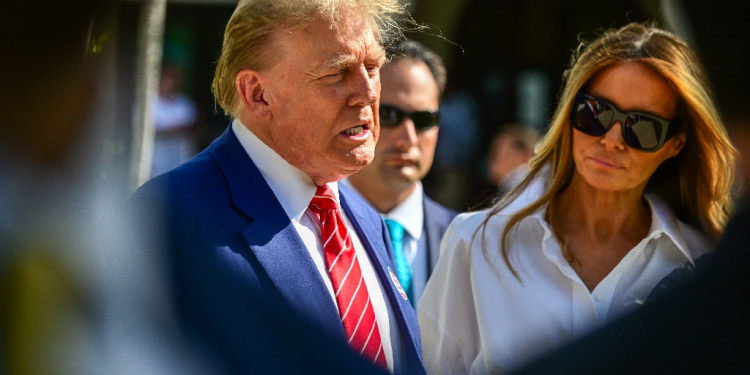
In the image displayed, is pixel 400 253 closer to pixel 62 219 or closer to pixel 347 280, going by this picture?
pixel 347 280

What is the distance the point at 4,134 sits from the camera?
1.81 feet

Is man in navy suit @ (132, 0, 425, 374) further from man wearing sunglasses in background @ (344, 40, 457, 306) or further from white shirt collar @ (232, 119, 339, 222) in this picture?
man wearing sunglasses in background @ (344, 40, 457, 306)

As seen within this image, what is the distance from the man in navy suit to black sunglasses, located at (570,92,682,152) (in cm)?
65

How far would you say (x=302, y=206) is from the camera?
1785mm

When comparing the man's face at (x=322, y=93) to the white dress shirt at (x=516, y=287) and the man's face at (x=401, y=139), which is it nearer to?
the white dress shirt at (x=516, y=287)

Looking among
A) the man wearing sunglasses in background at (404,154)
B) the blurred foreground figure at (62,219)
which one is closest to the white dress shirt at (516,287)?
the man wearing sunglasses in background at (404,154)

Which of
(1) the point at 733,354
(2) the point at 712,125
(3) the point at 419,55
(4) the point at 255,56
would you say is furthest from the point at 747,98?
(3) the point at 419,55

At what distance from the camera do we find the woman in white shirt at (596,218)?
7.06 feet

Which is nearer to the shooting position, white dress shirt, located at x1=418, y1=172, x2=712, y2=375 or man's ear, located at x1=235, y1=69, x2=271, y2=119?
man's ear, located at x1=235, y1=69, x2=271, y2=119

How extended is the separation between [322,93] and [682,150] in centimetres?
Answer: 122

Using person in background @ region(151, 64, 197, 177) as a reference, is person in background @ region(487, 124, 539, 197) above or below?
below

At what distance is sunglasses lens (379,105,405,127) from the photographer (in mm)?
3166

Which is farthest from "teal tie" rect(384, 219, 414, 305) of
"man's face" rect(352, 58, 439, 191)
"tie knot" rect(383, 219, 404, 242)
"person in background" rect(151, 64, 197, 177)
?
"person in background" rect(151, 64, 197, 177)

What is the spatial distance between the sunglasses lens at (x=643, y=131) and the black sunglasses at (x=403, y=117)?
1.19 m
